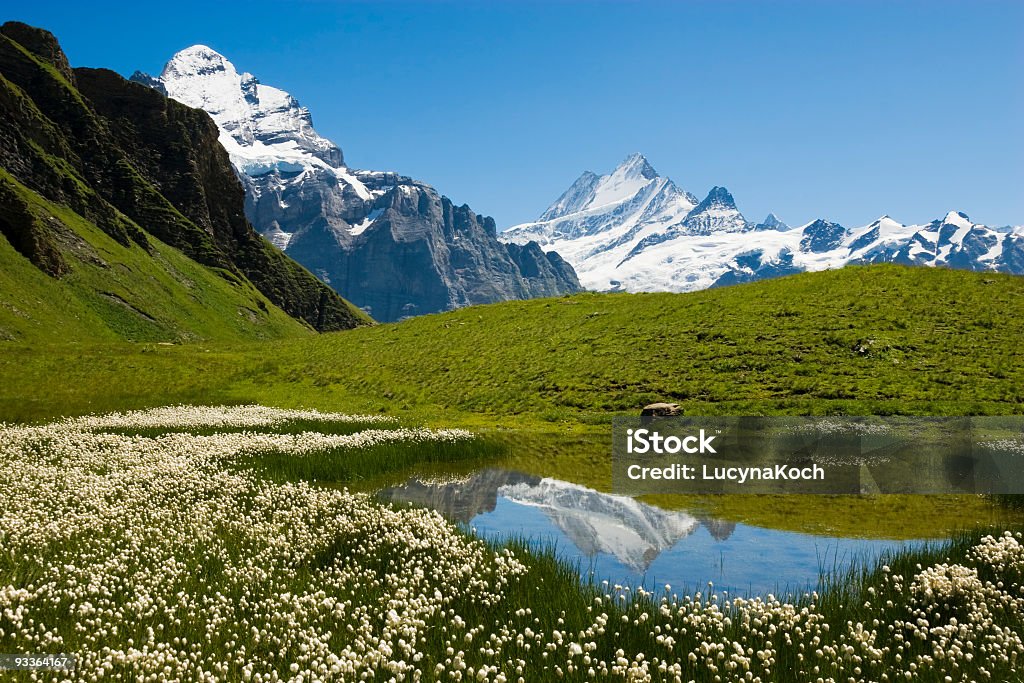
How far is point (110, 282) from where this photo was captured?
11688 centimetres

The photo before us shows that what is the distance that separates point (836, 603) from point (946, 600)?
5.67ft

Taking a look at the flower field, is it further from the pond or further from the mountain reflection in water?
the mountain reflection in water

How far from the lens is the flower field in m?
8.28

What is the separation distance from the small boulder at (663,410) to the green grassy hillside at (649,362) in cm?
279

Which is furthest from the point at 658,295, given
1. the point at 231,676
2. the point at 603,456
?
the point at 231,676

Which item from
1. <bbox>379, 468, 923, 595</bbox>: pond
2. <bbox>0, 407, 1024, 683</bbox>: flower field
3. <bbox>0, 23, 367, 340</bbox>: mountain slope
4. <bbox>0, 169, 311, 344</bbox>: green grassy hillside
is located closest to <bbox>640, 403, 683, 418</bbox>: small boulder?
<bbox>379, 468, 923, 595</bbox>: pond

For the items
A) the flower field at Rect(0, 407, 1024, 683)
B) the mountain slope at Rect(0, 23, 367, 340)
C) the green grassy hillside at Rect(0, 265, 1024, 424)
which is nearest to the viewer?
the flower field at Rect(0, 407, 1024, 683)

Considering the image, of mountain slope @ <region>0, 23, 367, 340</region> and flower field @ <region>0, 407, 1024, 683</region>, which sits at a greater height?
mountain slope @ <region>0, 23, 367, 340</region>

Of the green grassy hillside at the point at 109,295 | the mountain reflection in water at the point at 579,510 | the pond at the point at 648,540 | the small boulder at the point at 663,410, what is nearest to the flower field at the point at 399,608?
the pond at the point at 648,540

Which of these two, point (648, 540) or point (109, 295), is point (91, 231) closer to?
point (109, 295)

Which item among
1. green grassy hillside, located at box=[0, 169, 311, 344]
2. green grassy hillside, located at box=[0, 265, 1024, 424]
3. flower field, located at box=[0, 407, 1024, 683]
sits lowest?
flower field, located at box=[0, 407, 1024, 683]

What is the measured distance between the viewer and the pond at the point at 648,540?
1279cm

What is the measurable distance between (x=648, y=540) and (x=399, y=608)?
7.12 metres

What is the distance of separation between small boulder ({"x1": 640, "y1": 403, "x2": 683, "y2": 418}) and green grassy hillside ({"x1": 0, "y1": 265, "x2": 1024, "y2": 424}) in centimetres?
279
